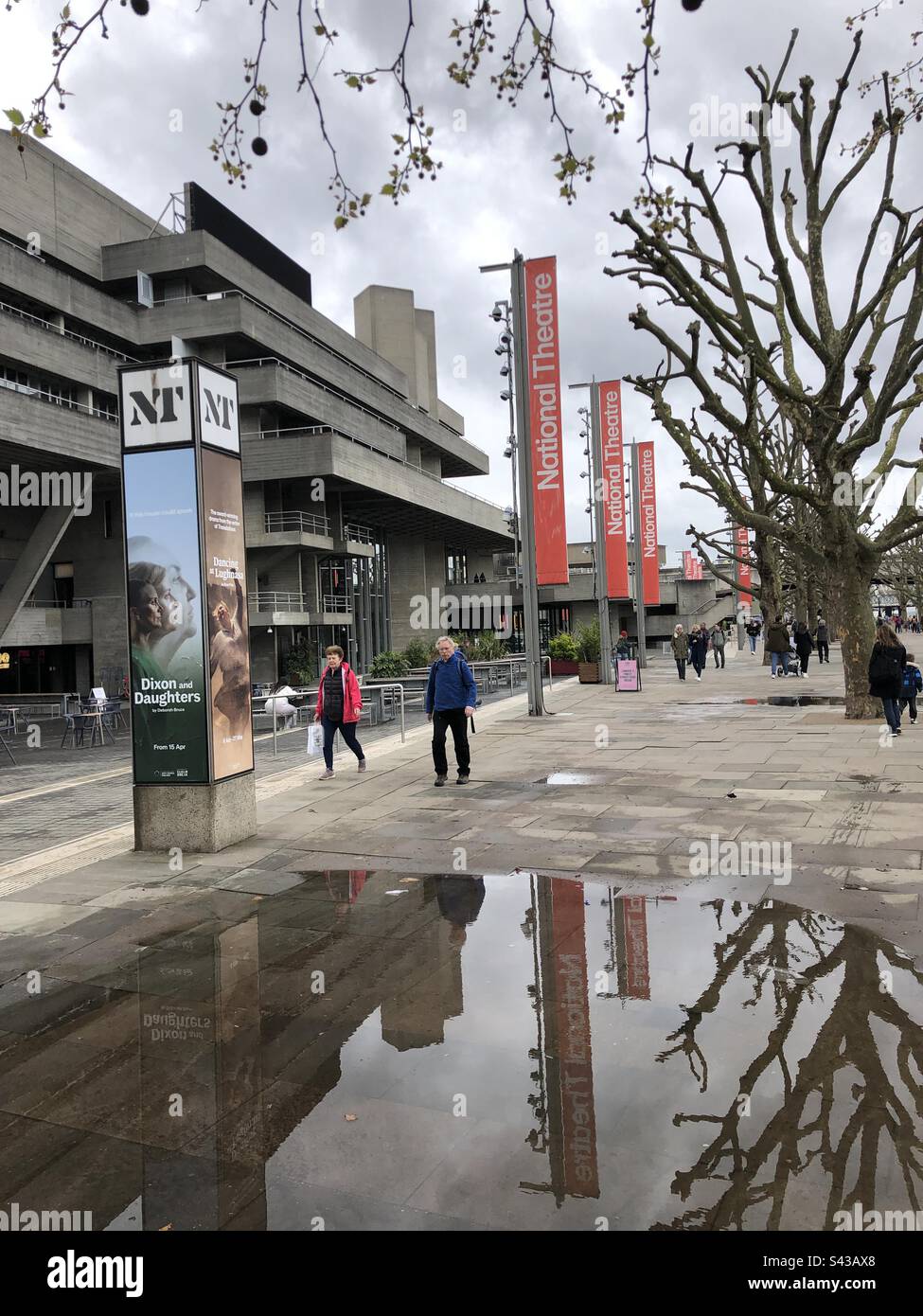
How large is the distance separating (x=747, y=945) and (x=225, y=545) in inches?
211

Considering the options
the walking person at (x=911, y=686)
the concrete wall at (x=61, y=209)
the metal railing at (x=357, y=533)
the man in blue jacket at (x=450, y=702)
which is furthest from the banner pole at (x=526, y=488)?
the metal railing at (x=357, y=533)

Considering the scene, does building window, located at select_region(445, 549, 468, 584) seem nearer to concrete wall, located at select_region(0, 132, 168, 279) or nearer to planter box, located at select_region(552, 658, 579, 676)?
concrete wall, located at select_region(0, 132, 168, 279)

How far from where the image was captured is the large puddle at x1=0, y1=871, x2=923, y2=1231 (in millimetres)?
2977

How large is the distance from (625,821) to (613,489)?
20.2 m

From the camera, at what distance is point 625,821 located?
27.5ft

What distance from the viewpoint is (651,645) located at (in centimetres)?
6806

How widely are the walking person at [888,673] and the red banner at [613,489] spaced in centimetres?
1291

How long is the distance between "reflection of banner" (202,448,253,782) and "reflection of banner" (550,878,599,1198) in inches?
130

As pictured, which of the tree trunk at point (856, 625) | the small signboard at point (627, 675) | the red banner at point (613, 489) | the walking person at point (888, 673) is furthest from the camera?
the red banner at point (613, 489)

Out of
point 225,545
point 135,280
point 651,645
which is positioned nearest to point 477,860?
point 225,545

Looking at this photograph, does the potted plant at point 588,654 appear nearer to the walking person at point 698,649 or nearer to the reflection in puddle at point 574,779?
the walking person at point 698,649

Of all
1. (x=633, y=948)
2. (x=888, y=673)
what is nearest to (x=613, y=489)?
(x=888, y=673)

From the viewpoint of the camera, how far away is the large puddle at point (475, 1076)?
117 inches
